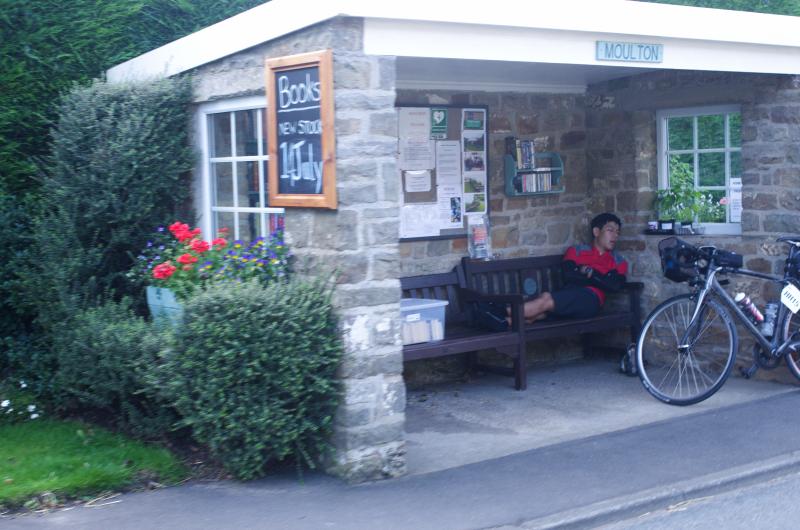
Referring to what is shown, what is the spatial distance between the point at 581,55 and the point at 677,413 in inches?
113

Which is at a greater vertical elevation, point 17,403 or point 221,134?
point 221,134

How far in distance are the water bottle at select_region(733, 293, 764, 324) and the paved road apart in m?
2.21

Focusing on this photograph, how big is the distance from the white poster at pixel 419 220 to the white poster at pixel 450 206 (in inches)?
2.9

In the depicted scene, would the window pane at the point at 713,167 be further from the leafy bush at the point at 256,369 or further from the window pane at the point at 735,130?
the leafy bush at the point at 256,369

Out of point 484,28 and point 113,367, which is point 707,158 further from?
point 113,367

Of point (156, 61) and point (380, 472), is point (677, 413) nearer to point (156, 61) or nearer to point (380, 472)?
point (380, 472)

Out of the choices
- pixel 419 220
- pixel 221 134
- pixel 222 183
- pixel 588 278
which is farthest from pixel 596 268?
pixel 221 134

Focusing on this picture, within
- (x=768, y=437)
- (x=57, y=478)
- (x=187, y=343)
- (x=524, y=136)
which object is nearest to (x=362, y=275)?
(x=187, y=343)

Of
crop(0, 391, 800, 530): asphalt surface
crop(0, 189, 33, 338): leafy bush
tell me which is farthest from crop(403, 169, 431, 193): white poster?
crop(0, 189, 33, 338): leafy bush

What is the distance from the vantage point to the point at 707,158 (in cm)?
947

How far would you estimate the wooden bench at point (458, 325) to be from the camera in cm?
801

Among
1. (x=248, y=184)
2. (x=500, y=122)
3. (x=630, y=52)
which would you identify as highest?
(x=630, y=52)

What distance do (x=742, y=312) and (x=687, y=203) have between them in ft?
5.31

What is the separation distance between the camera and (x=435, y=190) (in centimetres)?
910
